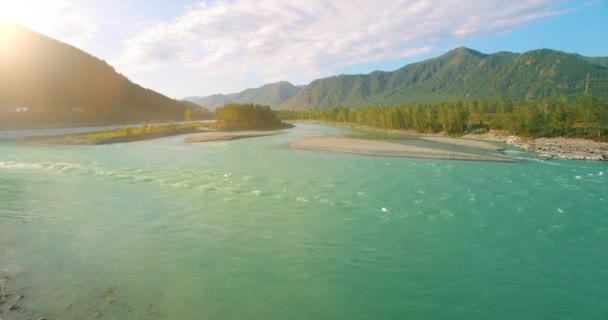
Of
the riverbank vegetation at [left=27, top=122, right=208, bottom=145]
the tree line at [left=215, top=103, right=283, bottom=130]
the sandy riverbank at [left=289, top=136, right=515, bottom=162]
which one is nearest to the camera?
the sandy riverbank at [left=289, top=136, right=515, bottom=162]

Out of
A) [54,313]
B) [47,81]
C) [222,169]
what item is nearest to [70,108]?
[47,81]

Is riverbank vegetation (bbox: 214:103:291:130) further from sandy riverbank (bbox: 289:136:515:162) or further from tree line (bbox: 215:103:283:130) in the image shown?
sandy riverbank (bbox: 289:136:515:162)

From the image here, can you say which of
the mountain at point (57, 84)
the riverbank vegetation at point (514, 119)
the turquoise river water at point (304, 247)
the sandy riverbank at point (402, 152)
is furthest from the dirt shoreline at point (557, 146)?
the mountain at point (57, 84)

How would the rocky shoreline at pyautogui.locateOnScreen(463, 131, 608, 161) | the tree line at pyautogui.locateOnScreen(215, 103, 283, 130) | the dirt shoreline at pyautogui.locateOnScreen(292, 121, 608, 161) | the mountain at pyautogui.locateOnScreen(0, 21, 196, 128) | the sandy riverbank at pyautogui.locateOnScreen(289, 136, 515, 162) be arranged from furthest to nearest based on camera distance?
the mountain at pyautogui.locateOnScreen(0, 21, 196, 128), the tree line at pyautogui.locateOnScreen(215, 103, 283, 130), the dirt shoreline at pyautogui.locateOnScreen(292, 121, 608, 161), the rocky shoreline at pyautogui.locateOnScreen(463, 131, 608, 161), the sandy riverbank at pyautogui.locateOnScreen(289, 136, 515, 162)

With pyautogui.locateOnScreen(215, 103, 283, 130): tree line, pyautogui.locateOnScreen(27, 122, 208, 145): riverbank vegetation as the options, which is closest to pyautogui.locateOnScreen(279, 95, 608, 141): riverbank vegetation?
pyautogui.locateOnScreen(215, 103, 283, 130): tree line

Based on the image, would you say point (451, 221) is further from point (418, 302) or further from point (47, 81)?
point (47, 81)

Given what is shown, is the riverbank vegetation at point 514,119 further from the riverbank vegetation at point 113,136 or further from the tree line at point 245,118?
the riverbank vegetation at point 113,136
